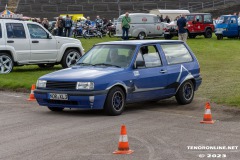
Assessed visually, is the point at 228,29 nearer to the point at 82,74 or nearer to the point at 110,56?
the point at 110,56

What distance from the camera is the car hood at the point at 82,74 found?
12163mm

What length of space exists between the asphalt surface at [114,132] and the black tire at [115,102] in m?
0.17

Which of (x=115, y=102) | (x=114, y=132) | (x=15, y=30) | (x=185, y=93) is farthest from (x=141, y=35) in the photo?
(x=114, y=132)

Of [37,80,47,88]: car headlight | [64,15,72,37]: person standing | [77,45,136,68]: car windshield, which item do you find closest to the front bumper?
[37,80,47,88]: car headlight

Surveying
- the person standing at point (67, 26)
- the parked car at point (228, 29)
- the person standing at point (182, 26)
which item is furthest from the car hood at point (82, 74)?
the parked car at point (228, 29)

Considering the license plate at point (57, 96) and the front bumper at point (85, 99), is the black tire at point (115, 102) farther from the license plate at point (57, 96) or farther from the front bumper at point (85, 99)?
the license plate at point (57, 96)

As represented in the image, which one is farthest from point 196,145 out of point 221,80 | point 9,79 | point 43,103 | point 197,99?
point 9,79

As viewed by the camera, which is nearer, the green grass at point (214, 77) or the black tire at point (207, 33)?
the green grass at point (214, 77)

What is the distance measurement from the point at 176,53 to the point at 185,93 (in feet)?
3.22

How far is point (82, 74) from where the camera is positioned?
12367mm

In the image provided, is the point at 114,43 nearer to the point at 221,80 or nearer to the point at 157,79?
the point at 157,79

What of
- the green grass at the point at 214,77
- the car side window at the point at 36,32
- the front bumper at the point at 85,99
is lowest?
the green grass at the point at 214,77

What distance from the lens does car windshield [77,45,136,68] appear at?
42.9ft

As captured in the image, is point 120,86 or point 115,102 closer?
point 115,102
